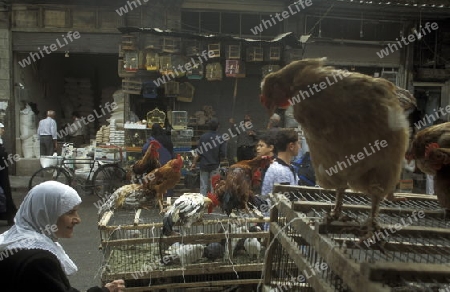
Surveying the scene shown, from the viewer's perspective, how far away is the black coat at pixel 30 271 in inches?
77.9

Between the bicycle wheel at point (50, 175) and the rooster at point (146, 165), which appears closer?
the rooster at point (146, 165)

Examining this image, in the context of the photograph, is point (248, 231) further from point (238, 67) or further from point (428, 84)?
point (428, 84)

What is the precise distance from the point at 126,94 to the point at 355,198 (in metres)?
8.22

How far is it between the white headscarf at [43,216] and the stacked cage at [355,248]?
1.35 meters

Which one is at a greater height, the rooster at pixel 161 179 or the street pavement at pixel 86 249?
the rooster at pixel 161 179

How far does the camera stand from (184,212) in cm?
372

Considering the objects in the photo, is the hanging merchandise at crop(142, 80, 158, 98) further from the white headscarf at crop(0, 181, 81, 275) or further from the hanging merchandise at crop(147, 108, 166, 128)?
the white headscarf at crop(0, 181, 81, 275)

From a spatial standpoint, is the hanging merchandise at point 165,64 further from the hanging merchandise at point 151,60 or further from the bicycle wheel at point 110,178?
the bicycle wheel at point 110,178

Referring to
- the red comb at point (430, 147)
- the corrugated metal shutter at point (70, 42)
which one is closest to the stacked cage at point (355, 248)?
the red comb at point (430, 147)

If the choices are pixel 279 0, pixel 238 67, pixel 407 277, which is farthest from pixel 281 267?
pixel 279 0

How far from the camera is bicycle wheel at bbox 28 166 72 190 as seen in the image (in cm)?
935

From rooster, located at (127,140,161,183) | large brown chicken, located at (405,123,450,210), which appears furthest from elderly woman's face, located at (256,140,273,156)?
large brown chicken, located at (405,123,450,210)

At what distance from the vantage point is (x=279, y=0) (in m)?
10.8

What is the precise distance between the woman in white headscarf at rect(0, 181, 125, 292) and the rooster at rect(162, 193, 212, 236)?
1.00m
